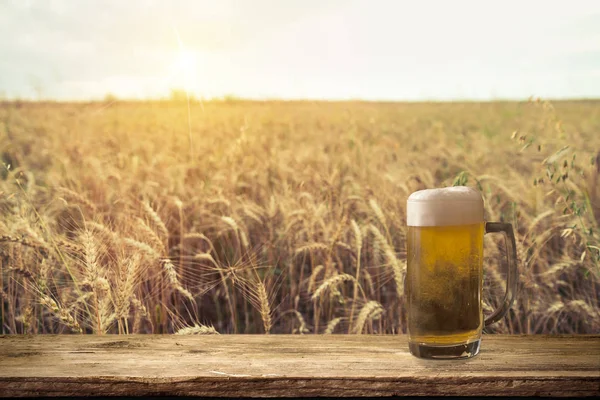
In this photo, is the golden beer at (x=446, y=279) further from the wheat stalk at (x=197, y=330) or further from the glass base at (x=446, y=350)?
the wheat stalk at (x=197, y=330)

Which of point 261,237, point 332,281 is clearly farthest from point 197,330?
point 261,237

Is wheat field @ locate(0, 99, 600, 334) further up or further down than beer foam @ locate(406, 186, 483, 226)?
further down

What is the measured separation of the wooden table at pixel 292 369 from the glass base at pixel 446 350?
1 centimetres

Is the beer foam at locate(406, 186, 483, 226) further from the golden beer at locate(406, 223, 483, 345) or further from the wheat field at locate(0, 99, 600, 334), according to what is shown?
the wheat field at locate(0, 99, 600, 334)

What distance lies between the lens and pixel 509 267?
3.68ft

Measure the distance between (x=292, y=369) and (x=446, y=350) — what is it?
270mm

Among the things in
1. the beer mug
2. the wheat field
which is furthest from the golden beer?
the wheat field

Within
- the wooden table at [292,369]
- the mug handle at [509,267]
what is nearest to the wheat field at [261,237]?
the wooden table at [292,369]

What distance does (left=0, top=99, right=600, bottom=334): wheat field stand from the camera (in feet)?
5.29

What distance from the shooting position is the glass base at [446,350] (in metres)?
1.05

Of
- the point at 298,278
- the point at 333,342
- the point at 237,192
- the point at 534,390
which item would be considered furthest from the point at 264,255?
the point at 534,390

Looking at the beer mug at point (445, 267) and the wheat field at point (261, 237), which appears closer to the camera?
the beer mug at point (445, 267)

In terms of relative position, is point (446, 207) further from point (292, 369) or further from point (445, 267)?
point (292, 369)

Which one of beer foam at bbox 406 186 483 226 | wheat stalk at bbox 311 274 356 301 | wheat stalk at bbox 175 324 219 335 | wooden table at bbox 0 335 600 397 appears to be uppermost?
beer foam at bbox 406 186 483 226
